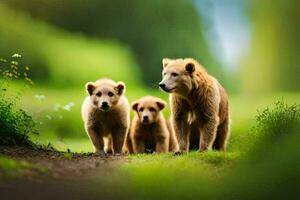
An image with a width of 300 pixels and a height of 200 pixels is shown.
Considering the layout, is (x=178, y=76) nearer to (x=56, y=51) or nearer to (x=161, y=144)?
(x=56, y=51)

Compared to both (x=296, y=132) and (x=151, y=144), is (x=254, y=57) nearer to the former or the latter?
(x=296, y=132)

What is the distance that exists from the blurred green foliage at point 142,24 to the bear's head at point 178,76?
0.18 metres

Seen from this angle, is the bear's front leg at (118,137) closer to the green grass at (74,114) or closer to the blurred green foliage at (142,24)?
the green grass at (74,114)

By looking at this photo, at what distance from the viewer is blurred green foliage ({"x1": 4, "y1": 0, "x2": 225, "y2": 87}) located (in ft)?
13.4

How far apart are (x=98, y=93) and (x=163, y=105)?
509 millimetres

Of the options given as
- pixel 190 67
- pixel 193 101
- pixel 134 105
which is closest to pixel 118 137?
pixel 134 105

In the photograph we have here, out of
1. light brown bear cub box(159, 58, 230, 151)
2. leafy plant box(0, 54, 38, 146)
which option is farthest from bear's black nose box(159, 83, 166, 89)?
leafy plant box(0, 54, 38, 146)

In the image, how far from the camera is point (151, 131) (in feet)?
15.5

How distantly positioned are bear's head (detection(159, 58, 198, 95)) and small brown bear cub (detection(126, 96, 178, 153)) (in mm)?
573

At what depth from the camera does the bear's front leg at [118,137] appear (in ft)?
14.6

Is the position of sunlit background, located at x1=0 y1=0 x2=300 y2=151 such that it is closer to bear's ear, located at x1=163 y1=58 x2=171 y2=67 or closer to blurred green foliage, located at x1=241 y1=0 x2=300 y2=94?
blurred green foliage, located at x1=241 y1=0 x2=300 y2=94

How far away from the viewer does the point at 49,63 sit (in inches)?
162

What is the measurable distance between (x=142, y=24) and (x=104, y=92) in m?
0.46

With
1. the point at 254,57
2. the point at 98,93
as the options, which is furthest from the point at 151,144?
A: the point at 254,57
